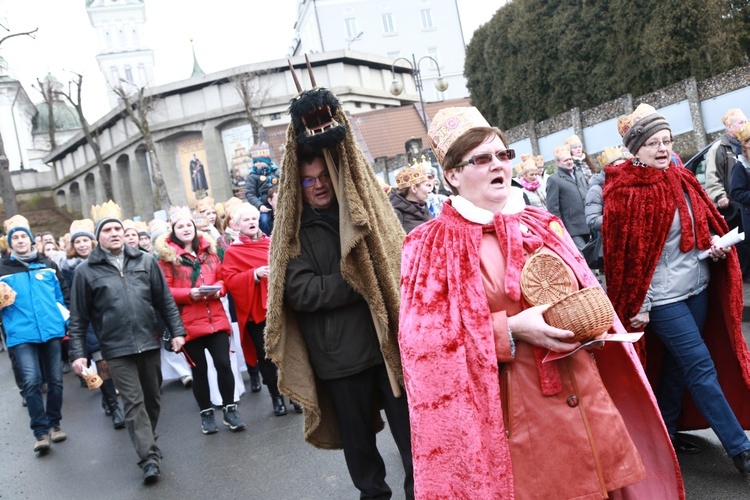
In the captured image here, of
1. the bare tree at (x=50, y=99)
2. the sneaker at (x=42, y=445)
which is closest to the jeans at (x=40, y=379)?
the sneaker at (x=42, y=445)

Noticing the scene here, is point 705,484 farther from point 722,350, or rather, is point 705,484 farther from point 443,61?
point 443,61

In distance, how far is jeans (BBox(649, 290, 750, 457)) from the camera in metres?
4.14

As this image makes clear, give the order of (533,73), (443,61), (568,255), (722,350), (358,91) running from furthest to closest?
(443,61)
(358,91)
(533,73)
(722,350)
(568,255)

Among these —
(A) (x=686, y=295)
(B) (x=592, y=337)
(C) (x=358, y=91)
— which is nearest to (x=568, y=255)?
(B) (x=592, y=337)

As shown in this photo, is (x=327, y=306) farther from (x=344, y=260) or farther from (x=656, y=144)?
(x=656, y=144)

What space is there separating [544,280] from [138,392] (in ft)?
14.8

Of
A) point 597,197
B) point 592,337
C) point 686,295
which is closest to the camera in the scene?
point 592,337

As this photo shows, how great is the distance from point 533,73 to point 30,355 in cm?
2357

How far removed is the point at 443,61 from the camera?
7056 centimetres

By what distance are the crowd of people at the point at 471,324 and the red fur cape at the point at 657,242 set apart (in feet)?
0.03

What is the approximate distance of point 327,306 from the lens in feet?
12.6

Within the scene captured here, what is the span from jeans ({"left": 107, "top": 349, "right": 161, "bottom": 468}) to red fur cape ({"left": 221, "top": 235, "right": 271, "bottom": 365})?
92 cm

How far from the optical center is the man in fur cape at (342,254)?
3801 millimetres

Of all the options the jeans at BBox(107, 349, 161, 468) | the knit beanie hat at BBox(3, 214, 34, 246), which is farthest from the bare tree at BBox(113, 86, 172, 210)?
the jeans at BBox(107, 349, 161, 468)
